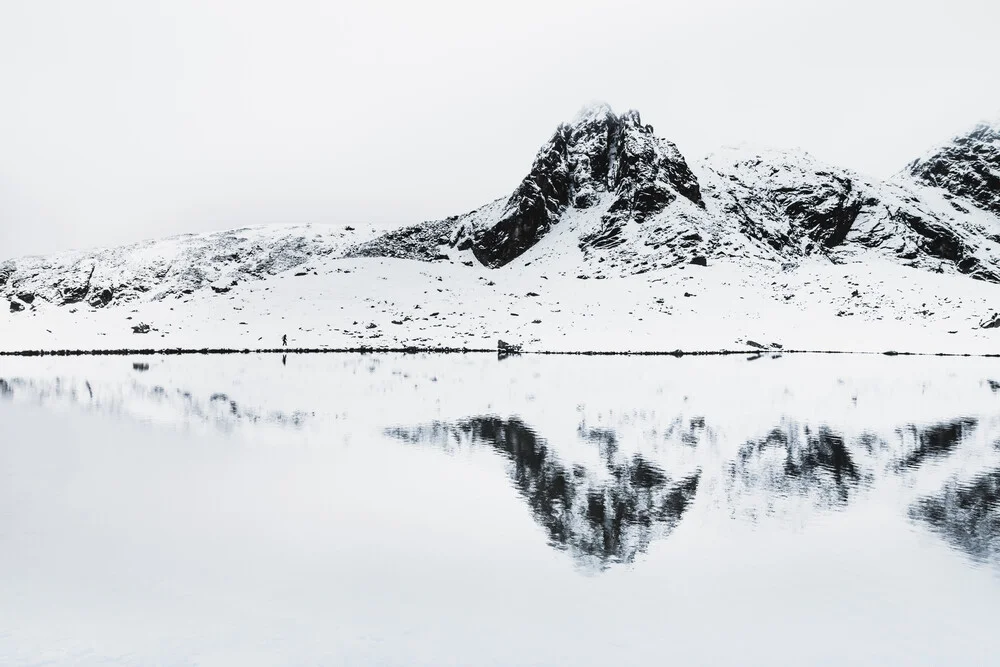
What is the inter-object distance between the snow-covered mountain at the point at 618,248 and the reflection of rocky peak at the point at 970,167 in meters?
0.40

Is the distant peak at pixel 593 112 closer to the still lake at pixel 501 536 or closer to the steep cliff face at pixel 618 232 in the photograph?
the steep cliff face at pixel 618 232

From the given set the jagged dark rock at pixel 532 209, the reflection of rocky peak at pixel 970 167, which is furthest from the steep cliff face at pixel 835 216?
the jagged dark rock at pixel 532 209

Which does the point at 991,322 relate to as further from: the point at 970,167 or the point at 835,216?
the point at 970,167

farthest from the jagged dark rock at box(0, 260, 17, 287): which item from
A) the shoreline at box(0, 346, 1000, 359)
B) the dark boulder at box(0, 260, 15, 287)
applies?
the shoreline at box(0, 346, 1000, 359)

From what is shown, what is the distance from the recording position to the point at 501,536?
11289mm

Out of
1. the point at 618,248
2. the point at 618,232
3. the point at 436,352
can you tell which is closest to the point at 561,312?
the point at 436,352

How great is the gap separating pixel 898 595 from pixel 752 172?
115 meters

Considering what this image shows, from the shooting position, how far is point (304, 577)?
9.59 m

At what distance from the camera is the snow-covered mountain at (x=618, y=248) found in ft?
254

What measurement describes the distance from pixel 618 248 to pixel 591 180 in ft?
67.1

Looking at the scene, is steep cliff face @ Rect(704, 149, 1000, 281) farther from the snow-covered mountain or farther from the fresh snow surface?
the fresh snow surface

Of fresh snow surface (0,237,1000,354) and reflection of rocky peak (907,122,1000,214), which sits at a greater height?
reflection of rocky peak (907,122,1000,214)

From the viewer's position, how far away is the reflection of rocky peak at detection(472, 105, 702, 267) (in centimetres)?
10050

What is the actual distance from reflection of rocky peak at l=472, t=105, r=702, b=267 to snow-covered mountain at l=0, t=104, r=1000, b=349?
25 cm
